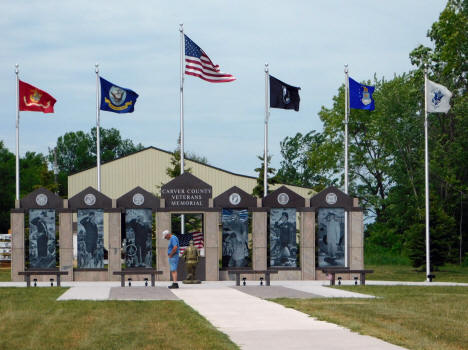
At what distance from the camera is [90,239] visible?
35.8 m

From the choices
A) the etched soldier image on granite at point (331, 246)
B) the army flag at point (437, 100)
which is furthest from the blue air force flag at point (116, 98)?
the army flag at point (437, 100)

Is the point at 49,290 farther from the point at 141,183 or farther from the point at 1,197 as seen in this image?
the point at 1,197

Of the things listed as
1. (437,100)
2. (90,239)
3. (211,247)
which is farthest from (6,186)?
(437,100)

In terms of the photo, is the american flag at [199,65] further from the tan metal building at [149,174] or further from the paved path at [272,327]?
the tan metal building at [149,174]

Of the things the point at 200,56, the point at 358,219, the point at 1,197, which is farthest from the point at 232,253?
the point at 1,197

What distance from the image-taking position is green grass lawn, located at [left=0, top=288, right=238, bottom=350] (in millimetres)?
14047

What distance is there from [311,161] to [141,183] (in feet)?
52.8

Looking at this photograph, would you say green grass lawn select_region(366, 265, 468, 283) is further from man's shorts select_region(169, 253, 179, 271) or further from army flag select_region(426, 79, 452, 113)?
man's shorts select_region(169, 253, 179, 271)

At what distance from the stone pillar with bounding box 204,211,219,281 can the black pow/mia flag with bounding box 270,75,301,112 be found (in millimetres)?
6506

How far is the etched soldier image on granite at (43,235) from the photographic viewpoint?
35781 millimetres

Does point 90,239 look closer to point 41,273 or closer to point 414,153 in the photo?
point 41,273

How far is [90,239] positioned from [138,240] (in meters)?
1.90

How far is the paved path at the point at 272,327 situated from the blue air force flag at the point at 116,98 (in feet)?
55.0

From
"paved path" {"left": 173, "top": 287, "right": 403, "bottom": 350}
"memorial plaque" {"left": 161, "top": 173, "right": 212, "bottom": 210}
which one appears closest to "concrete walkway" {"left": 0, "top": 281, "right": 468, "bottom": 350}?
"paved path" {"left": 173, "top": 287, "right": 403, "bottom": 350}
